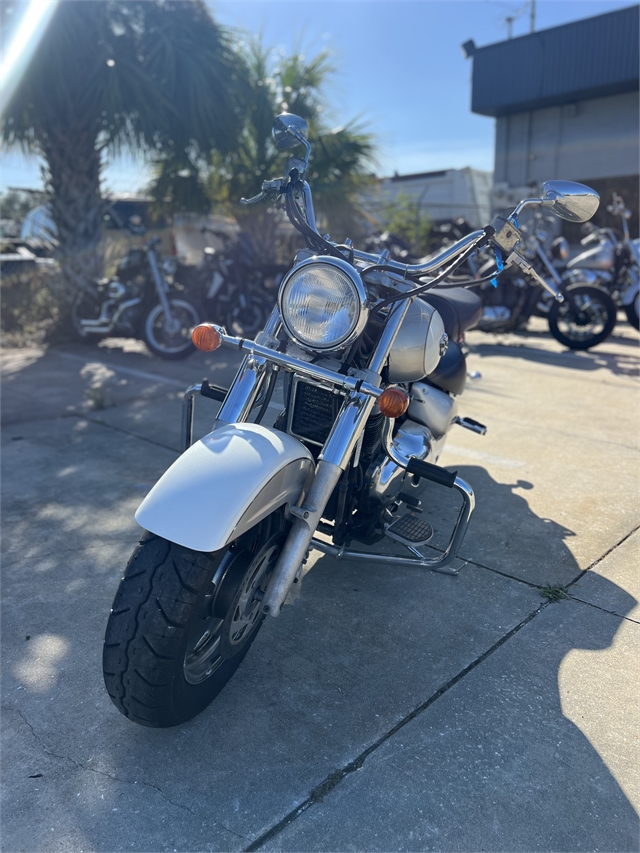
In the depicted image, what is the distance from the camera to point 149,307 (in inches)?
292

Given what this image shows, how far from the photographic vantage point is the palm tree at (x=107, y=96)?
773 centimetres

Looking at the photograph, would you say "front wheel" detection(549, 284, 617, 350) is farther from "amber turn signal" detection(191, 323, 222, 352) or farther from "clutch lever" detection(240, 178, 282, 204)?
"amber turn signal" detection(191, 323, 222, 352)

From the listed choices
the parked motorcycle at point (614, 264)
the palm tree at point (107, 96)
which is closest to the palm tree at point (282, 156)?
the palm tree at point (107, 96)

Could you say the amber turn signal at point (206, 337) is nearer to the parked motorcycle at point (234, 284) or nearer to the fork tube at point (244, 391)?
the fork tube at point (244, 391)

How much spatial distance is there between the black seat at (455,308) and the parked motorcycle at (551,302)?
3.68 metres

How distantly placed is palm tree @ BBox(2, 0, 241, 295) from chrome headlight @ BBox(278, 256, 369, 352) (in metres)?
6.90

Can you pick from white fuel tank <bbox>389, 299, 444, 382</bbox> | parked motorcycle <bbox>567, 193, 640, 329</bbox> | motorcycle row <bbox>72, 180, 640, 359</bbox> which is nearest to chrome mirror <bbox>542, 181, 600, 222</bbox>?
white fuel tank <bbox>389, 299, 444, 382</bbox>

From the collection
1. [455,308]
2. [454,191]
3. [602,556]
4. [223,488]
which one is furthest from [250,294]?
[454,191]

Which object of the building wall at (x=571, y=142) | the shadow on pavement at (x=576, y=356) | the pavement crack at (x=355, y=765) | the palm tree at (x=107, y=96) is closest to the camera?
the pavement crack at (x=355, y=765)

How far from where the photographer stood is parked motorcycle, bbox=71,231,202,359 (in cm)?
735

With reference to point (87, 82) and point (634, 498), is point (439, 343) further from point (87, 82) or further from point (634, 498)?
point (87, 82)

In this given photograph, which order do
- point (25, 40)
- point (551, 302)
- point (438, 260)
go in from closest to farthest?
point (438, 260) → point (25, 40) → point (551, 302)

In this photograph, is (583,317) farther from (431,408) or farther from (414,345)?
(414,345)

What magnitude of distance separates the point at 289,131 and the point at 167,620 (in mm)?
1966
